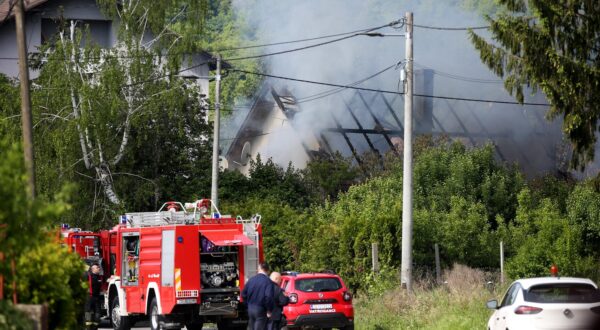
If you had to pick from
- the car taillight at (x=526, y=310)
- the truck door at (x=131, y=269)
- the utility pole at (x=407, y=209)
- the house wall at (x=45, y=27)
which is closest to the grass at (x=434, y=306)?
the utility pole at (x=407, y=209)

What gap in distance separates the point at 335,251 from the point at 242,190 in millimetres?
15201

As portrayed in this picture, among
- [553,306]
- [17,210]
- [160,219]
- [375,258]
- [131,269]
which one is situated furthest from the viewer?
[375,258]

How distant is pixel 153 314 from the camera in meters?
24.4

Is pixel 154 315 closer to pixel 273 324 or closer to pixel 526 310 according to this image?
pixel 273 324

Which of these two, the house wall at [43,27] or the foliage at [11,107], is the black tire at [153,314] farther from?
the house wall at [43,27]

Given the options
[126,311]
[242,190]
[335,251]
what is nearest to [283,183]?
[242,190]

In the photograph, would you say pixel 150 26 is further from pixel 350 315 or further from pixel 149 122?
pixel 350 315

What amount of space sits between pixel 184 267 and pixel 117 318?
134 inches

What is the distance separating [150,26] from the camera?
1742 inches

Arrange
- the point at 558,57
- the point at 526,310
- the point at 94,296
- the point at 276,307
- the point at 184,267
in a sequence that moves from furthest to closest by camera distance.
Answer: the point at 94,296 < the point at 184,267 < the point at 558,57 < the point at 276,307 < the point at 526,310

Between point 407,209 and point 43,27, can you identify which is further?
point 43,27

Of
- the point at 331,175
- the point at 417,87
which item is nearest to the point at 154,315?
the point at 331,175

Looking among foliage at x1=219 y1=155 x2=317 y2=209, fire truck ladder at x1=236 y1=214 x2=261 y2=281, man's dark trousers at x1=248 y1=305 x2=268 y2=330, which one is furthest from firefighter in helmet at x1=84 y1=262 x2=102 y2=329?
foliage at x1=219 y1=155 x2=317 y2=209

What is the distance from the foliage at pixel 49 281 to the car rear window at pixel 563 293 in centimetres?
690
